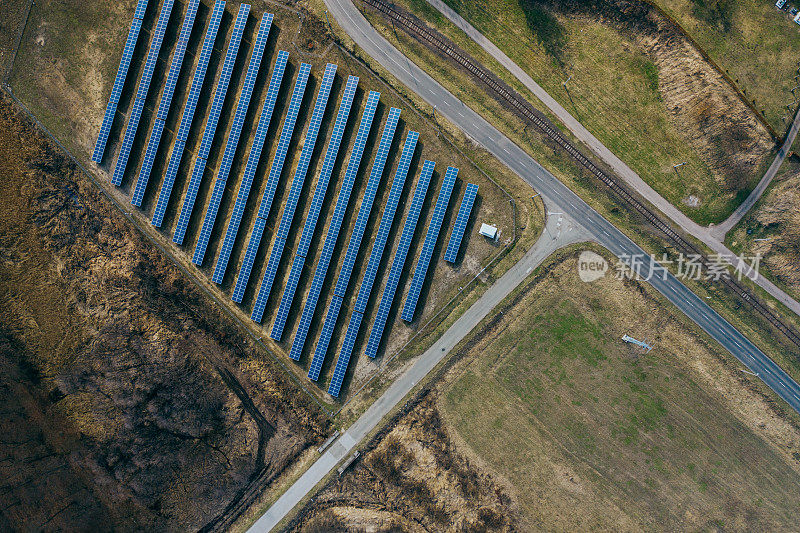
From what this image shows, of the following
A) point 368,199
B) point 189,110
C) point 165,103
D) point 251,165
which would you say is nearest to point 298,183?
point 251,165

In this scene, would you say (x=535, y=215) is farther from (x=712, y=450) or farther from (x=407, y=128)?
(x=712, y=450)

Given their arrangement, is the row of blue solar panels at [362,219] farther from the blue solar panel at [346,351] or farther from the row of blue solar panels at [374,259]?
the blue solar panel at [346,351]

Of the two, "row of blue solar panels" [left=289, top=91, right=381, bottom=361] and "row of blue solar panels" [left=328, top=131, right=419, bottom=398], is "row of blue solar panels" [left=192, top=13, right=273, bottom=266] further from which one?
"row of blue solar panels" [left=328, top=131, right=419, bottom=398]

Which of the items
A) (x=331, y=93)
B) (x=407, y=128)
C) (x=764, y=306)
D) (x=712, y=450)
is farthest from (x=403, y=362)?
(x=764, y=306)

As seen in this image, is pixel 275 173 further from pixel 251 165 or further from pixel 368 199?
pixel 368 199

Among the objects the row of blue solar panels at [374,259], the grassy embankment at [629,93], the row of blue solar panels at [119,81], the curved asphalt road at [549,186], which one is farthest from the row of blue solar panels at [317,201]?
the row of blue solar panels at [119,81]
